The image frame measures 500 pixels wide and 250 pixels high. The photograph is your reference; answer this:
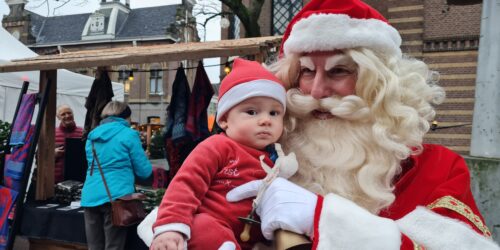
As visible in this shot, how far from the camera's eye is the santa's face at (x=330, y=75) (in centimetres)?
156

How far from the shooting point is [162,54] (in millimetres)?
3809

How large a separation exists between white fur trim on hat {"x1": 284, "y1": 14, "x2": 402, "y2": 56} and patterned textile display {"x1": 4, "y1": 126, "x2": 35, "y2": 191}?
13.5ft

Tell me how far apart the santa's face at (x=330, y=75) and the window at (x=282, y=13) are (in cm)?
1364

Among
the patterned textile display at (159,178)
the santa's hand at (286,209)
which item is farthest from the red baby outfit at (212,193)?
the patterned textile display at (159,178)

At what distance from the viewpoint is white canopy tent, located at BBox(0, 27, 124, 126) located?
8045 mm

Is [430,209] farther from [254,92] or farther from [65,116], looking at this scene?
[65,116]

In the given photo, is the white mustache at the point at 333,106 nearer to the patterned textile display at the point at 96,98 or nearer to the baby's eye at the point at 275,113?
the baby's eye at the point at 275,113

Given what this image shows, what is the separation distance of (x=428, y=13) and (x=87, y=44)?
99.5 feet

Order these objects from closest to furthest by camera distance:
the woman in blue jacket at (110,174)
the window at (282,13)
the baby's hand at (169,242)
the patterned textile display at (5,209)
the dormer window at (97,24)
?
the baby's hand at (169,242) → the woman in blue jacket at (110,174) → the patterned textile display at (5,209) → the window at (282,13) → the dormer window at (97,24)

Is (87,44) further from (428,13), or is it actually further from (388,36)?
(388,36)

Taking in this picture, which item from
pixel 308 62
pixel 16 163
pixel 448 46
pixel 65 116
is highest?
pixel 448 46

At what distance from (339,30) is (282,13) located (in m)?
14.0

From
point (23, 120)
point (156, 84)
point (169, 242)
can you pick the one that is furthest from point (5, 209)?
point (156, 84)

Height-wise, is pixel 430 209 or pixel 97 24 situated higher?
pixel 97 24
